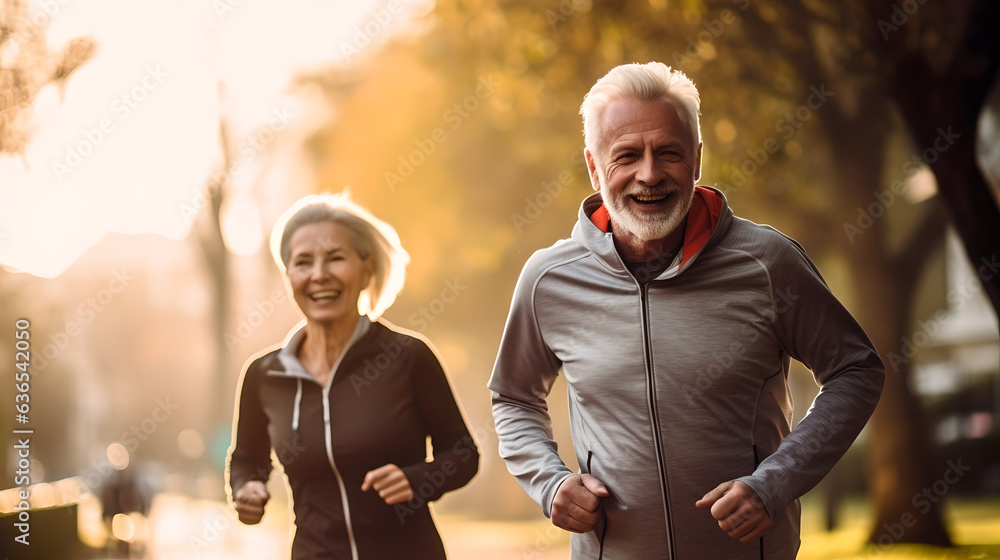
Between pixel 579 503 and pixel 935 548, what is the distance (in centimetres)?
607

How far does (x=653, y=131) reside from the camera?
223cm

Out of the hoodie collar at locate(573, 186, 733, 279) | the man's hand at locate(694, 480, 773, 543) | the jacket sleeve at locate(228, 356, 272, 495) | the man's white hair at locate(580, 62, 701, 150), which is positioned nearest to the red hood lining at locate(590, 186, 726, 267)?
the hoodie collar at locate(573, 186, 733, 279)

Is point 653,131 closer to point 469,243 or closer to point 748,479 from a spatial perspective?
point 748,479

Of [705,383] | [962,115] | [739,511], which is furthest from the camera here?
[962,115]

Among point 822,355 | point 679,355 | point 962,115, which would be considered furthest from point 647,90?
point 962,115

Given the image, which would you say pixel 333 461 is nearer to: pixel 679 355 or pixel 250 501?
pixel 250 501

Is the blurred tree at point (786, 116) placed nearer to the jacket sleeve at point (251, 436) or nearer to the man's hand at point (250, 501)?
the jacket sleeve at point (251, 436)

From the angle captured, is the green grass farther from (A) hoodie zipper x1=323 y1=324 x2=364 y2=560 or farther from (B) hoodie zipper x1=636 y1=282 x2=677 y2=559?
(B) hoodie zipper x1=636 y1=282 x2=677 y2=559

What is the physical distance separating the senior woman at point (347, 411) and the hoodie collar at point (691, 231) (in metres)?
1.04

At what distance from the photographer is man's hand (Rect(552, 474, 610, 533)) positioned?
86.0 inches

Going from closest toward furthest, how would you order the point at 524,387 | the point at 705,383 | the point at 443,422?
the point at 705,383 → the point at 524,387 → the point at 443,422

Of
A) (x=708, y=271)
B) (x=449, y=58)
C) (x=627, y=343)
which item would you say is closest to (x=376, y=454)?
(x=627, y=343)

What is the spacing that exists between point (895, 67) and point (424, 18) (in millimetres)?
5142

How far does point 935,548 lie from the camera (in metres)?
7.05
